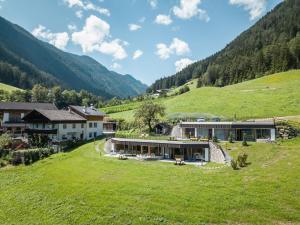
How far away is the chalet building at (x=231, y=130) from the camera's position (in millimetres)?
52594

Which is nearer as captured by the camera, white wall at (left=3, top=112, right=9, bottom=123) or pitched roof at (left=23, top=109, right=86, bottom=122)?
pitched roof at (left=23, top=109, right=86, bottom=122)

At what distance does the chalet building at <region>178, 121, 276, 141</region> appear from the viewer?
52.6m

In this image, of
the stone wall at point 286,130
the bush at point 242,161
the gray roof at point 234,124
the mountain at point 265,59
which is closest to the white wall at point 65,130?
the gray roof at point 234,124

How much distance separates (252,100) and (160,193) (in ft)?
194

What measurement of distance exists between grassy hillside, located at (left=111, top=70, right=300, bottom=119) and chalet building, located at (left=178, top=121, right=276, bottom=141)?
1494 cm

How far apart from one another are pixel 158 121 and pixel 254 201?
45095 mm

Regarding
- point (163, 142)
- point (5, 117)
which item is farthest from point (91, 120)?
point (163, 142)

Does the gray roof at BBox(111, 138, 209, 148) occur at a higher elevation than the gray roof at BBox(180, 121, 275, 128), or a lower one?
lower

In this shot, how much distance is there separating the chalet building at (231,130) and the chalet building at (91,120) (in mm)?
25110

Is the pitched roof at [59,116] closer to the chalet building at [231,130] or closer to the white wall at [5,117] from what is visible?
the white wall at [5,117]

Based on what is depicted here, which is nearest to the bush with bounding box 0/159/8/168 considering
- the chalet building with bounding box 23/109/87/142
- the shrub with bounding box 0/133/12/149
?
the shrub with bounding box 0/133/12/149

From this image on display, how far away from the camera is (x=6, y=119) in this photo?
80.5 m

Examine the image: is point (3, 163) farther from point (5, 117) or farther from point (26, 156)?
point (5, 117)

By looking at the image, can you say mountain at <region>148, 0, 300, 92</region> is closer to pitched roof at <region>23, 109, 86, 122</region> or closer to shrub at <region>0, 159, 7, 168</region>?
pitched roof at <region>23, 109, 86, 122</region>
